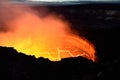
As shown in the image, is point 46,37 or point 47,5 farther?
point 47,5

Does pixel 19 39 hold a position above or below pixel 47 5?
below

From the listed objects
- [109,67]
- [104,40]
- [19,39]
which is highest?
[104,40]

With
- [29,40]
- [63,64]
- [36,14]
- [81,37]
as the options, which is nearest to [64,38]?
[81,37]

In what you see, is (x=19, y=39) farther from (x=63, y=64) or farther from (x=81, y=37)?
(x=63, y=64)

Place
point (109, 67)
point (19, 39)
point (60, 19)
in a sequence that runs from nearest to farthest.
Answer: point (109, 67) → point (19, 39) → point (60, 19)

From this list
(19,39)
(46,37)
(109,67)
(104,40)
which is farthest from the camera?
(104,40)

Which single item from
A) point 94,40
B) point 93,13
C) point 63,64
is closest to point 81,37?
point 94,40
